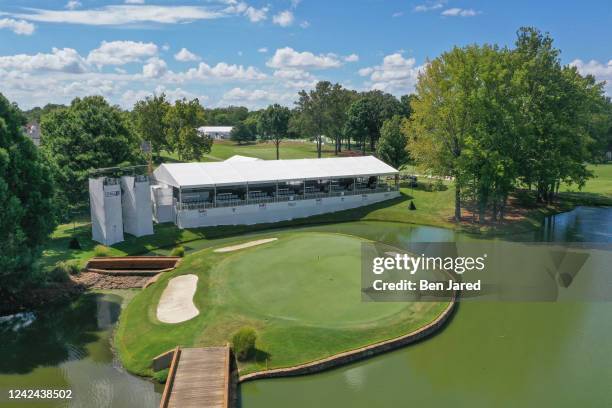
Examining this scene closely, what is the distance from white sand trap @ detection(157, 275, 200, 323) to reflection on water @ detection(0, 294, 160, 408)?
237cm

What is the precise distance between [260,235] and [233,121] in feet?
403

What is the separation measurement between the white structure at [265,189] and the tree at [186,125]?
66.0 ft

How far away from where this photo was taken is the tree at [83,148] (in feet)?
123

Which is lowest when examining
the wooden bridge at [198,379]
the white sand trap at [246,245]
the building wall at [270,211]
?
the wooden bridge at [198,379]

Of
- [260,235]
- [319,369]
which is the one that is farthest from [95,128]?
[319,369]

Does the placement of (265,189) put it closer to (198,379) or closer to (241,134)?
(198,379)

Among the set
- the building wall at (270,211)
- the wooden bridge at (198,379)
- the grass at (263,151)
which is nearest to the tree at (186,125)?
the grass at (263,151)

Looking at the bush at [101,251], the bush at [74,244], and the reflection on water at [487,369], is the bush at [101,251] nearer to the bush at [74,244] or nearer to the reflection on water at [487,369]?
the bush at [74,244]

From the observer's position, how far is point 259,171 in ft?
142

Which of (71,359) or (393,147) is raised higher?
(393,147)

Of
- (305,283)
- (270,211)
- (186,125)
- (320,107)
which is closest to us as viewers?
(305,283)

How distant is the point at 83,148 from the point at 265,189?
16462mm

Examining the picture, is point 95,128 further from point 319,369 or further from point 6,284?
point 319,369

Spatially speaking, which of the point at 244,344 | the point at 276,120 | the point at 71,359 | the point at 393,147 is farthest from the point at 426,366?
the point at 276,120
